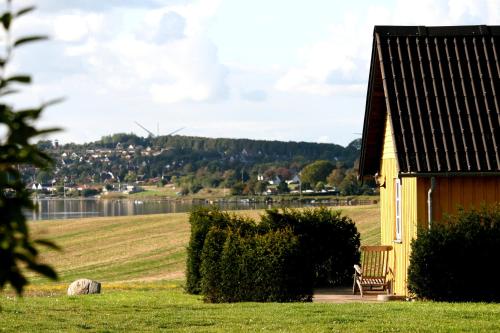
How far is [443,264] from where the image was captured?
66.2 feet

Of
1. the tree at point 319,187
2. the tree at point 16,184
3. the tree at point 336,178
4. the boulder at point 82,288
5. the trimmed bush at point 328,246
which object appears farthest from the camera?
the tree at point 319,187

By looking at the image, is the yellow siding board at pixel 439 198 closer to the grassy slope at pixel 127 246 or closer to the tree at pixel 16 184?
the grassy slope at pixel 127 246

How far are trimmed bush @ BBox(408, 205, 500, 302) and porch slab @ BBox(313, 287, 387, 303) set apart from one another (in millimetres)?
2289

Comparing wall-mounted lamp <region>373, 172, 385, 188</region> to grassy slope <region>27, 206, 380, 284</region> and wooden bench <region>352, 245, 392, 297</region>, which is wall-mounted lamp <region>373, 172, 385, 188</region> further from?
grassy slope <region>27, 206, 380, 284</region>

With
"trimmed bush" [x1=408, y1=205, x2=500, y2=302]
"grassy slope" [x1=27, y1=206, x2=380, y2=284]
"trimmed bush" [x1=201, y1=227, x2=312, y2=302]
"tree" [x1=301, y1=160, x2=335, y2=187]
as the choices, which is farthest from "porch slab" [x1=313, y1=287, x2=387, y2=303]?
"tree" [x1=301, y1=160, x2=335, y2=187]

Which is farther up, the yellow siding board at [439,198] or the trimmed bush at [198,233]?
the yellow siding board at [439,198]

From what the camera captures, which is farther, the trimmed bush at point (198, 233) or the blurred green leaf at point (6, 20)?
the trimmed bush at point (198, 233)

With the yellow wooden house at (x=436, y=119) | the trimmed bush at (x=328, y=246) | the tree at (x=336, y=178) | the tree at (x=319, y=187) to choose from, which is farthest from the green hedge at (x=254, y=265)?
the tree at (x=319, y=187)

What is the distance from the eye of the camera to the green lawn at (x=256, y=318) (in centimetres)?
1544

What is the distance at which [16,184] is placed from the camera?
15.1 feet

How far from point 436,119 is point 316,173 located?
166 metres

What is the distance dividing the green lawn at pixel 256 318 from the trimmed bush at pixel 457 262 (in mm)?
907

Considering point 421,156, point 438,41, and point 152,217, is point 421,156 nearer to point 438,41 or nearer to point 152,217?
point 438,41

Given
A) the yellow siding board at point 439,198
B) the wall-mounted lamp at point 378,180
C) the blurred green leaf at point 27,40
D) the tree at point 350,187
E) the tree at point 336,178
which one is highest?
the tree at point 336,178
